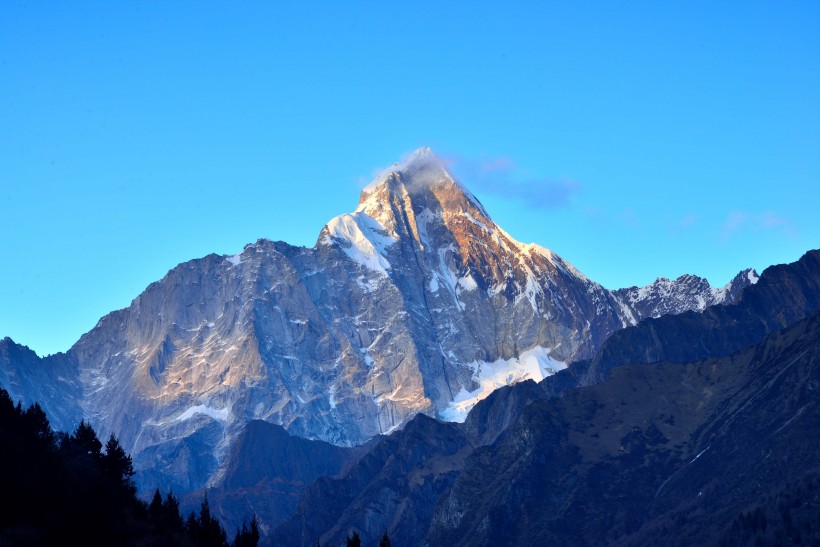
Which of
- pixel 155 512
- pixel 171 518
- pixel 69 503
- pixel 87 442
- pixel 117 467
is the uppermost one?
pixel 87 442

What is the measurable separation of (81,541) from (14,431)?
27391 millimetres

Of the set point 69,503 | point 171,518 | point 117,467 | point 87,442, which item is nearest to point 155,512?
point 171,518

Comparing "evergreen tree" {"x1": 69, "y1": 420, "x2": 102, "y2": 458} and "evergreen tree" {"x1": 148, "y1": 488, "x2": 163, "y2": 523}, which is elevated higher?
"evergreen tree" {"x1": 69, "y1": 420, "x2": 102, "y2": 458}

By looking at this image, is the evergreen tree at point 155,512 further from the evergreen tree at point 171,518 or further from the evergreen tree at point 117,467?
the evergreen tree at point 117,467

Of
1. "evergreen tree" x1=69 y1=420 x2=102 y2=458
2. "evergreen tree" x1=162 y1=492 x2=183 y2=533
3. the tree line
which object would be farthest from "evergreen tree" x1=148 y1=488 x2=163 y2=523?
"evergreen tree" x1=69 y1=420 x2=102 y2=458

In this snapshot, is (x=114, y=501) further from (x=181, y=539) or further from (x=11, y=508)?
(x=11, y=508)

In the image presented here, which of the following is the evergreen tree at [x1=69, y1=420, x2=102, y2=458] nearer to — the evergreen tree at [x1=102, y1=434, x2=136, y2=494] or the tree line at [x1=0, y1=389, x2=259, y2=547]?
the evergreen tree at [x1=102, y1=434, x2=136, y2=494]

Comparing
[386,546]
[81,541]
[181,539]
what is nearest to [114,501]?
[181,539]

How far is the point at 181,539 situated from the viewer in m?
151

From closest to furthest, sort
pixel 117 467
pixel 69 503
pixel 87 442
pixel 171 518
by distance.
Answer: pixel 69 503 < pixel 171 518 < pixel 117 467 < pixel 87 442

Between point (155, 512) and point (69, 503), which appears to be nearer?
point (69, 503)

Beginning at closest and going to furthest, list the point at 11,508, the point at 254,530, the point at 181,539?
the point at 11,508
the point at 181,539
the point at 254,530

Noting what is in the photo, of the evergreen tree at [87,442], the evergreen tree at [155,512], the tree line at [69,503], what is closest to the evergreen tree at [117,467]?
the tree line at [69,503]

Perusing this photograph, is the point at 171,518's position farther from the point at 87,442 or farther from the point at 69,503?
the point at 87,442
